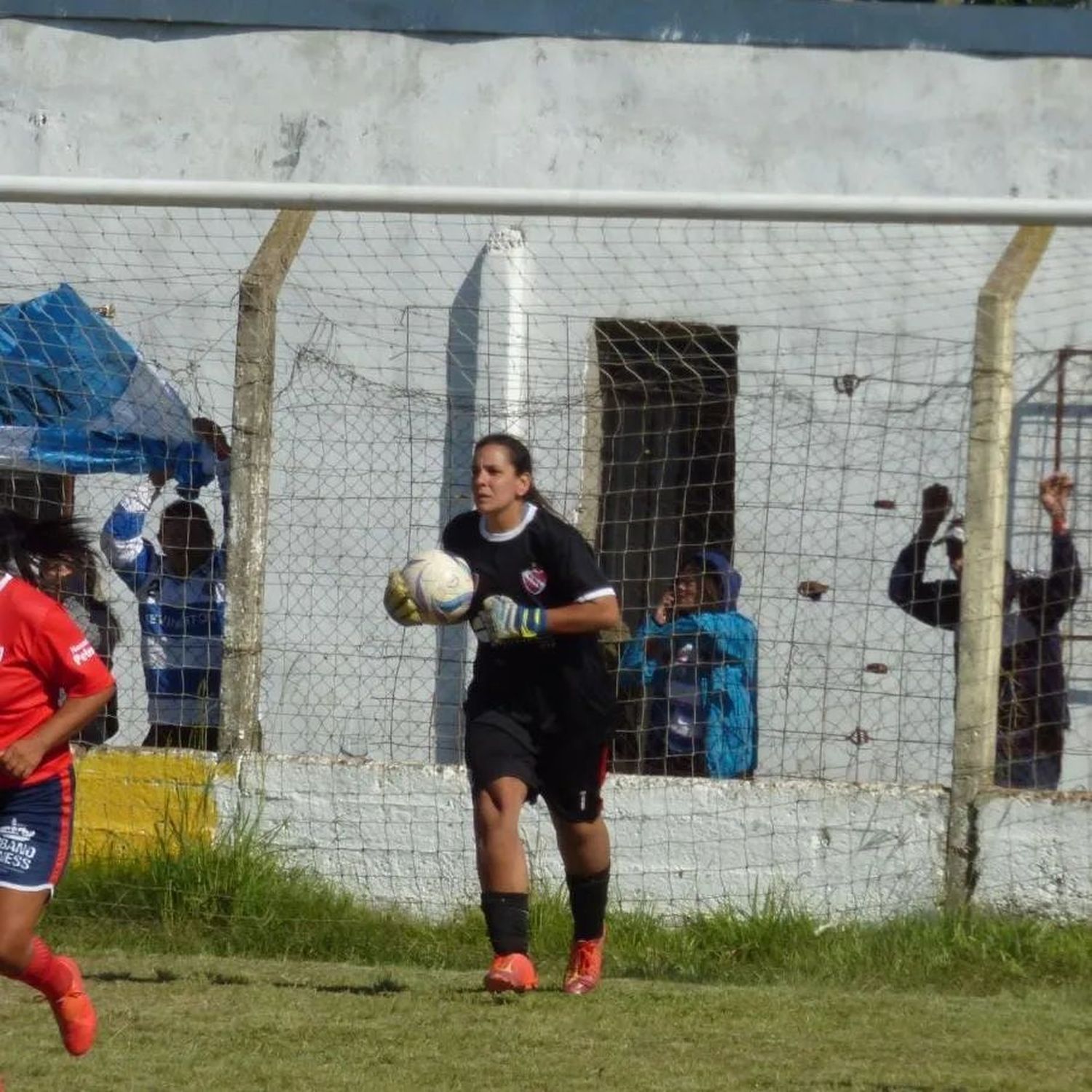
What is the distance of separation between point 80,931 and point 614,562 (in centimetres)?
261

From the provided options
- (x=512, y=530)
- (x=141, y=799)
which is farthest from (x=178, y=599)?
(x=512, y=530)

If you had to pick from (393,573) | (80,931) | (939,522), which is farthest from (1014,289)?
(80,931)

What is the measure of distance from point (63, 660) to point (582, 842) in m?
1.96

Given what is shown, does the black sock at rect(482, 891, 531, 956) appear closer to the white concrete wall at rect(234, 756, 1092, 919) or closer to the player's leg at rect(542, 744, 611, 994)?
the player's leg at rect(542, 744, 611, 994)

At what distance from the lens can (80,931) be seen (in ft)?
24.1

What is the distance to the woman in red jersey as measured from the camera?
492 cm

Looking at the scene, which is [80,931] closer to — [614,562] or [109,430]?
[109,430]

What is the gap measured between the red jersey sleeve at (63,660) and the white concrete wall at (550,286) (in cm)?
261

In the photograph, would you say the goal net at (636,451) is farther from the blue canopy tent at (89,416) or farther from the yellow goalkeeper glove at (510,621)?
the yellow goalkeeper glove at (510,621)

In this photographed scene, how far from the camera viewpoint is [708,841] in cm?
729

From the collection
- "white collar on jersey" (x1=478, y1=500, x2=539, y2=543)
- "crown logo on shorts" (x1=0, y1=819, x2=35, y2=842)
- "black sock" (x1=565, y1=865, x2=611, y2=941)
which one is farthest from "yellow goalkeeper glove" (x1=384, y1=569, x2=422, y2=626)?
"crown logo on shorts" (x1=0, y1=819, x2=35, y2=842)

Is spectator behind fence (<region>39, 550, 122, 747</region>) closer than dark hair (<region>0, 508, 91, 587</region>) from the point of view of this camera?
No

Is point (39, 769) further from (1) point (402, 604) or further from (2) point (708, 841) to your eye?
(2) point (708, 841)

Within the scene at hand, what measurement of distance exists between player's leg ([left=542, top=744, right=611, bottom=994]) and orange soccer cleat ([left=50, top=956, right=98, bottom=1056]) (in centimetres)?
167
